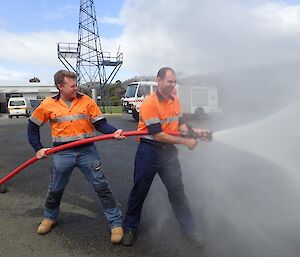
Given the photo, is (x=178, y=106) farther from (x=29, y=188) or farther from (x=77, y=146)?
(x=29, y=188)

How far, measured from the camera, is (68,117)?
4.01m

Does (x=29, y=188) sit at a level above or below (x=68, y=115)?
below

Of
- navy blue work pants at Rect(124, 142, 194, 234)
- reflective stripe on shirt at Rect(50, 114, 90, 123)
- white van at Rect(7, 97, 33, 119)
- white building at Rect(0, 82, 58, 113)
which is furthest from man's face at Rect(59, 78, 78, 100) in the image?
white building at Rect(0, 82, 58, 113)

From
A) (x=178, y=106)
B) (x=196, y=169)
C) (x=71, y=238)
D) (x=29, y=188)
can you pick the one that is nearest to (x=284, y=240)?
(x=178, y=106)

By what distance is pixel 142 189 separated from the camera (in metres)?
3.95

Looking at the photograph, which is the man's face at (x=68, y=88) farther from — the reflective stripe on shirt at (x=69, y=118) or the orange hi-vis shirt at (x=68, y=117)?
the reflective stripe on shirt at (x=69, y=118)

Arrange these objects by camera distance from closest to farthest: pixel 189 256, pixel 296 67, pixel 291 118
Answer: pixel 189 256 → pixel 296 67 → pixel 291 118

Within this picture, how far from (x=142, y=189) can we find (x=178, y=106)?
96 cm

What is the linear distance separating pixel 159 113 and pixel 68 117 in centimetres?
98

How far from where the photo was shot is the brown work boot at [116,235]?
12.9 ft

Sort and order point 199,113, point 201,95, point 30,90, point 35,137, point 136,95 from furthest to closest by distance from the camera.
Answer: point 30,90
point 136,95
point 199,113
point 201,95
point 35,137

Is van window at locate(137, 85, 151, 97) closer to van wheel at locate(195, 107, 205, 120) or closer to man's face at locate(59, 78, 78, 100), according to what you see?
van wheel at locate(195, 107, 205, 120)

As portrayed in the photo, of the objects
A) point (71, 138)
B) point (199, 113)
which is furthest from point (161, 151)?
point (199, 113)

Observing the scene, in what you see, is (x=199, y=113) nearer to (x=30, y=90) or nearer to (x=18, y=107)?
(x=18, y=107)
